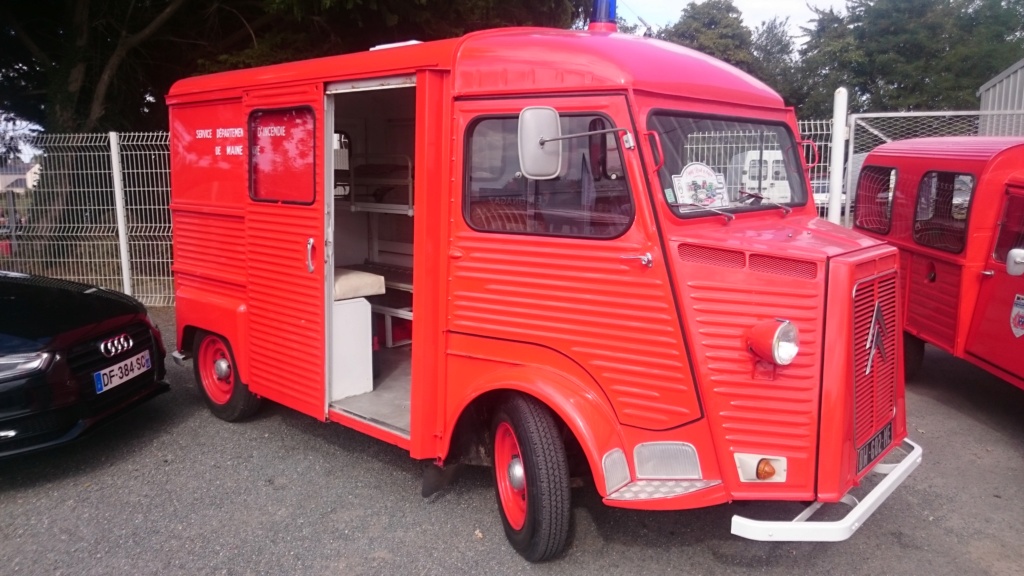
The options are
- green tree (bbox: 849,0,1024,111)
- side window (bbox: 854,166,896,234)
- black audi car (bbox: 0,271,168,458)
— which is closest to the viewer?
black audi car (bbox: 0,271,168,458)

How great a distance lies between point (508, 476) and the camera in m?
3.92

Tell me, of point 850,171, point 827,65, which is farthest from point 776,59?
point 850,171

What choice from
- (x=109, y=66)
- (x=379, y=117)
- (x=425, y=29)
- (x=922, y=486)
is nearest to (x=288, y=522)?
(x=379, y=117)

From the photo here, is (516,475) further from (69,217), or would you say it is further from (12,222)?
(12,222)

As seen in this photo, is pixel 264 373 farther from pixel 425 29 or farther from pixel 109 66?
pixel 109 66

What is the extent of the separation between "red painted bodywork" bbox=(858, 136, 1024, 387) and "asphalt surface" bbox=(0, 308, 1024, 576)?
0.70 m

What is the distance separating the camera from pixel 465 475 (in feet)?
15.6

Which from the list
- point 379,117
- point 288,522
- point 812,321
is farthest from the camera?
point 379,117

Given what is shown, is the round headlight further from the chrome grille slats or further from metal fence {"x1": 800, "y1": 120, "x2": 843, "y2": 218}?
metal fence {"x1": 800, "y1": 120, "x2": 843, "y2": 218}

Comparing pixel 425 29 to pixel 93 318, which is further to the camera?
pixel 425 29

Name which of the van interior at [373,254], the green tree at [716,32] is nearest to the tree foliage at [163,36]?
the van interior at [373,254]

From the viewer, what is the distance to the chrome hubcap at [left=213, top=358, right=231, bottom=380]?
565 centimetres

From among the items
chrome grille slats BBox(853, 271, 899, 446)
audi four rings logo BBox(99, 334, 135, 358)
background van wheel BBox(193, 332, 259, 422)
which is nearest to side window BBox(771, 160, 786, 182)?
chrome grille slats BBox(853, 271, 899, 446)

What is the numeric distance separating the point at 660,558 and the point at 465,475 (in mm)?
1453
